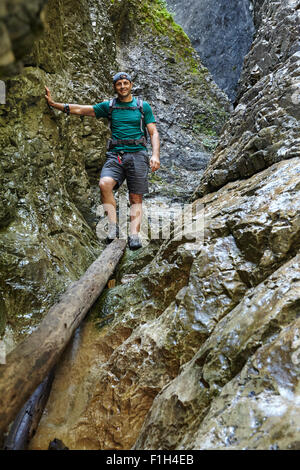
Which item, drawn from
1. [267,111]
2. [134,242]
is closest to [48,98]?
[134,242]

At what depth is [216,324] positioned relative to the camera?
8.96 ft

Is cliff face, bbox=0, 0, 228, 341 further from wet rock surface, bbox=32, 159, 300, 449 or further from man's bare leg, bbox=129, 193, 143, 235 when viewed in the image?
wet rock surface, bbox=32, 159, 300, 449

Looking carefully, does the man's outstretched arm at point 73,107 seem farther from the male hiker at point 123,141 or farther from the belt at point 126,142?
the belt at point 126,142

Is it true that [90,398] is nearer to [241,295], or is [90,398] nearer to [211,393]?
[211,393]

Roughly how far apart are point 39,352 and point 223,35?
18.4m

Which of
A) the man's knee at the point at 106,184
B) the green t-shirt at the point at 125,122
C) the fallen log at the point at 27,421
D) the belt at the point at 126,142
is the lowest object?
the fallen log at the point at 27,421

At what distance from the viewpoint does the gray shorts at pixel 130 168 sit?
5.37 metres

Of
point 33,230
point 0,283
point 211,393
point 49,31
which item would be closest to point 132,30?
point 49,31

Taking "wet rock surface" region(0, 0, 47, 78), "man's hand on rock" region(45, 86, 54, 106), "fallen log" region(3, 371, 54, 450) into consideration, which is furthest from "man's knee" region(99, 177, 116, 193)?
"wet rock surface" region(0, 0, 47, 78)

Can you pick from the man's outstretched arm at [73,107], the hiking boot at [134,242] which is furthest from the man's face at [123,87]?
the hiking boot at [134,242]

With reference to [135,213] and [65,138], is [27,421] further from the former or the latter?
[65,138]

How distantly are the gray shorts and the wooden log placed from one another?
2098mm

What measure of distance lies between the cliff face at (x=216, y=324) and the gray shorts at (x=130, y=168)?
91 centimetres

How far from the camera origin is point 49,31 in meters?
5.80
